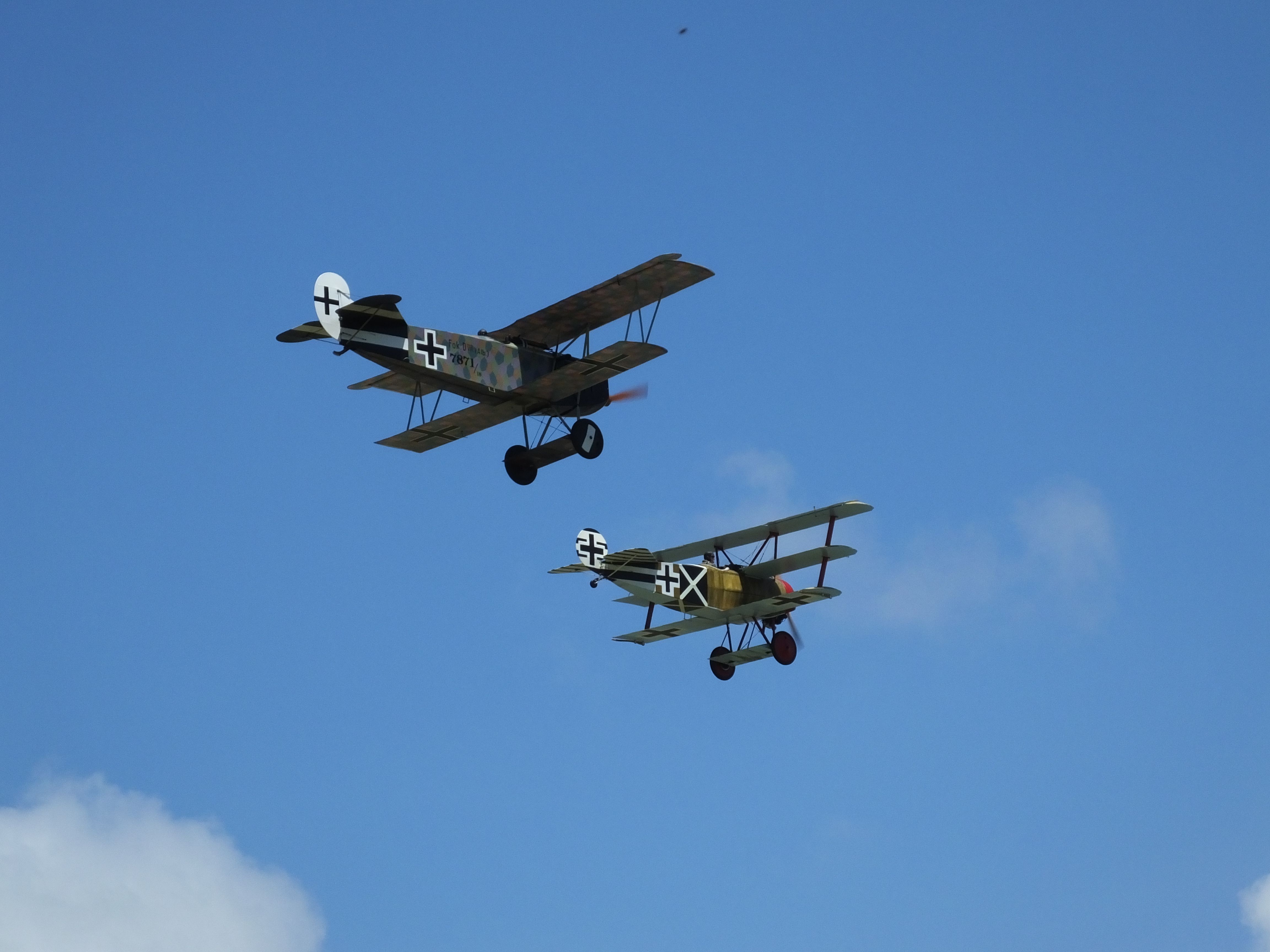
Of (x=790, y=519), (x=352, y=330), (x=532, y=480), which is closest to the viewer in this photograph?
(x=352, y=330)

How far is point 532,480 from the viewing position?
4212 centimetres

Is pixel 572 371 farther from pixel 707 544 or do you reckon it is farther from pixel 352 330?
pixel 707 544

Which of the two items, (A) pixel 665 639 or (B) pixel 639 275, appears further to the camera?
(A) pixel 665 639

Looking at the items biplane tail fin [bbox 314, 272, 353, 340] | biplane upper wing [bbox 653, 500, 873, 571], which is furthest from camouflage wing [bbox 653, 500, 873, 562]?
biplane tail fin [bbox 314, 272, 353, 340]

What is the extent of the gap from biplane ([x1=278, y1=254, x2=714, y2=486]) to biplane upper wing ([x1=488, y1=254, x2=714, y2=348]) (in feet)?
0.06

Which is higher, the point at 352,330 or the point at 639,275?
the point at 639,275

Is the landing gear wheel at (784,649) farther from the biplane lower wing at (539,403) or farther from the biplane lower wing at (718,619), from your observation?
the biplane lower wing at (539,403)

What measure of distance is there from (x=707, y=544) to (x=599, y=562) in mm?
3580

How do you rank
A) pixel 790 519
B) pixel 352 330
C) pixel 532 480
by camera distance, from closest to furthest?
pixel 352 330
pixel 532 480
pixel 790 519

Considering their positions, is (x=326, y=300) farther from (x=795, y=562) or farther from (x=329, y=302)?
(x=795, y=562)

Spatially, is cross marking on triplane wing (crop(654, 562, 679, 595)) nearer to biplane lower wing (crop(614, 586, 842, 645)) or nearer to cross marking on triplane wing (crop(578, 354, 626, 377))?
biplane lower wing (crop(614, 586, 842, 645))

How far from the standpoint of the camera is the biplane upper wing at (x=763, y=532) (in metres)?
44.4

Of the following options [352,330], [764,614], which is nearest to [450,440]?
[352,330]

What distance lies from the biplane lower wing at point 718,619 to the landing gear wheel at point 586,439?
5030 millimetres
